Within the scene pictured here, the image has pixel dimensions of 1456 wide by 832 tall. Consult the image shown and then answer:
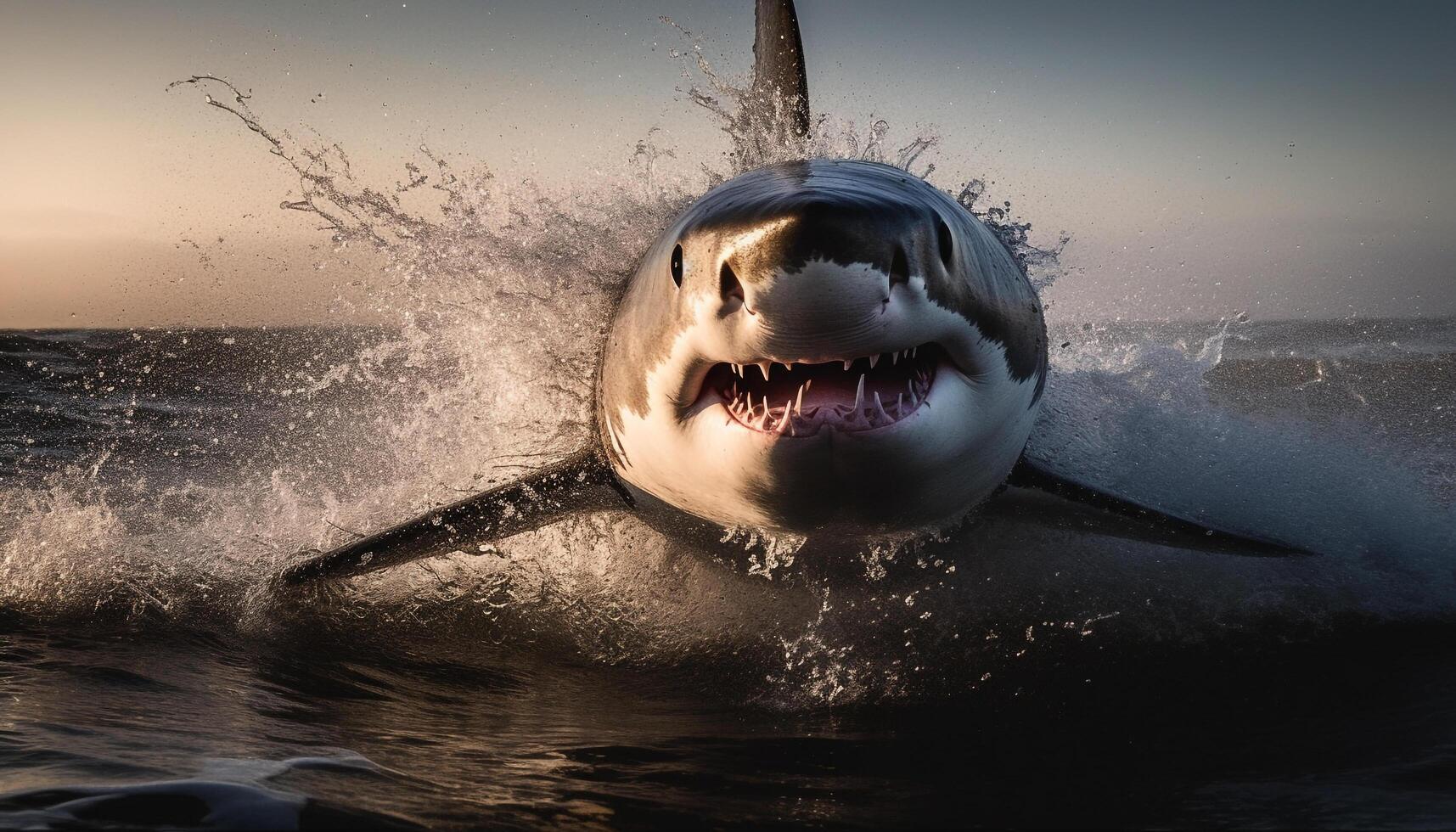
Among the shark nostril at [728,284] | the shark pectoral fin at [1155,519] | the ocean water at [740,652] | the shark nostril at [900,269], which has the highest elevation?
the shark nostril at [900,269]

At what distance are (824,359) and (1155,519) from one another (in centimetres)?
250

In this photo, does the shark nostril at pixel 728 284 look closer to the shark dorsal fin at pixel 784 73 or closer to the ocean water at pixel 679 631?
the ocean water at pixel 679 631

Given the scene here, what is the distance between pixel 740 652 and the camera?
13.1ft

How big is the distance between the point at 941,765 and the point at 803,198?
5.80 ft

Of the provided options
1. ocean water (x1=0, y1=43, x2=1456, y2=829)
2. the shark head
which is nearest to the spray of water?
ocean water (x1=0, y1=43, x2=1456, y2=829)

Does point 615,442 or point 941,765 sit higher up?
point 615,442

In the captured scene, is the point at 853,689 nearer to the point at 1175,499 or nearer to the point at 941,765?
the point at 941,765

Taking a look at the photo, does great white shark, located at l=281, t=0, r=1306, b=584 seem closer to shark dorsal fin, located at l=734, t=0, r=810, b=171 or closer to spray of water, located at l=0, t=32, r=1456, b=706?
spray of water, located at l=0, t=32, r=1456, b=706

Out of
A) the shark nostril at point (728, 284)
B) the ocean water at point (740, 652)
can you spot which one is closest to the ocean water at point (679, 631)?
the ocean water at point (740, 652)

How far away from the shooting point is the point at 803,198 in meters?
2.14

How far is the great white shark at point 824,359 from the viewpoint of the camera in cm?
210

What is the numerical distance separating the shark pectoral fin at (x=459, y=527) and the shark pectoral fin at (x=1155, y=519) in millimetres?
1874

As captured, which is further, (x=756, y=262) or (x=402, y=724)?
(x=402, y=724)

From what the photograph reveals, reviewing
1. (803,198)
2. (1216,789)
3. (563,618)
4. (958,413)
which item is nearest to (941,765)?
(1216,789)
